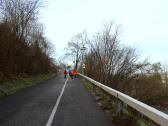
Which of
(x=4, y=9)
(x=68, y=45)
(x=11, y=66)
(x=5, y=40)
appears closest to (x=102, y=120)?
(x=5, y=40)

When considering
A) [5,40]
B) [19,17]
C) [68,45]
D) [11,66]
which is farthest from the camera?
[68,45]

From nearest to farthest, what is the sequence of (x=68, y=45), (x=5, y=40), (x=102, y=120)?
1. (x=102, y=120)
2. (x=5, y=40)
3. (x=68, y=45)

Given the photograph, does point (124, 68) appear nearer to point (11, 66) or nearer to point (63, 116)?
point (11, 66)

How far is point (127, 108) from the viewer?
9.27 meters

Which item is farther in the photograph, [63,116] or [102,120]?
[63,116]

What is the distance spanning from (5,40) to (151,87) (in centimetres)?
2149

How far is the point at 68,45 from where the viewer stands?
89.9m

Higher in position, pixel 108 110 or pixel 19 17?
pixel 19 17

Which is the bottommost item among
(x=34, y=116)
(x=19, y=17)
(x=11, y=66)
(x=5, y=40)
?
(x=34, y=116)

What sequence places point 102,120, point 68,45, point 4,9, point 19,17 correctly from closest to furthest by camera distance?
point 102,120, point 4,9, point 19,17, point 68,45

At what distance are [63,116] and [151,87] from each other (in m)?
28.8

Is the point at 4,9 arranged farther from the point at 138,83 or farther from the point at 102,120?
the point at 102,120

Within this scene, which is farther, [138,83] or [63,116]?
[138,83]

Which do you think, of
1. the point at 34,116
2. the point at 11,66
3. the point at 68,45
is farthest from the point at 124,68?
the point at 68,45
